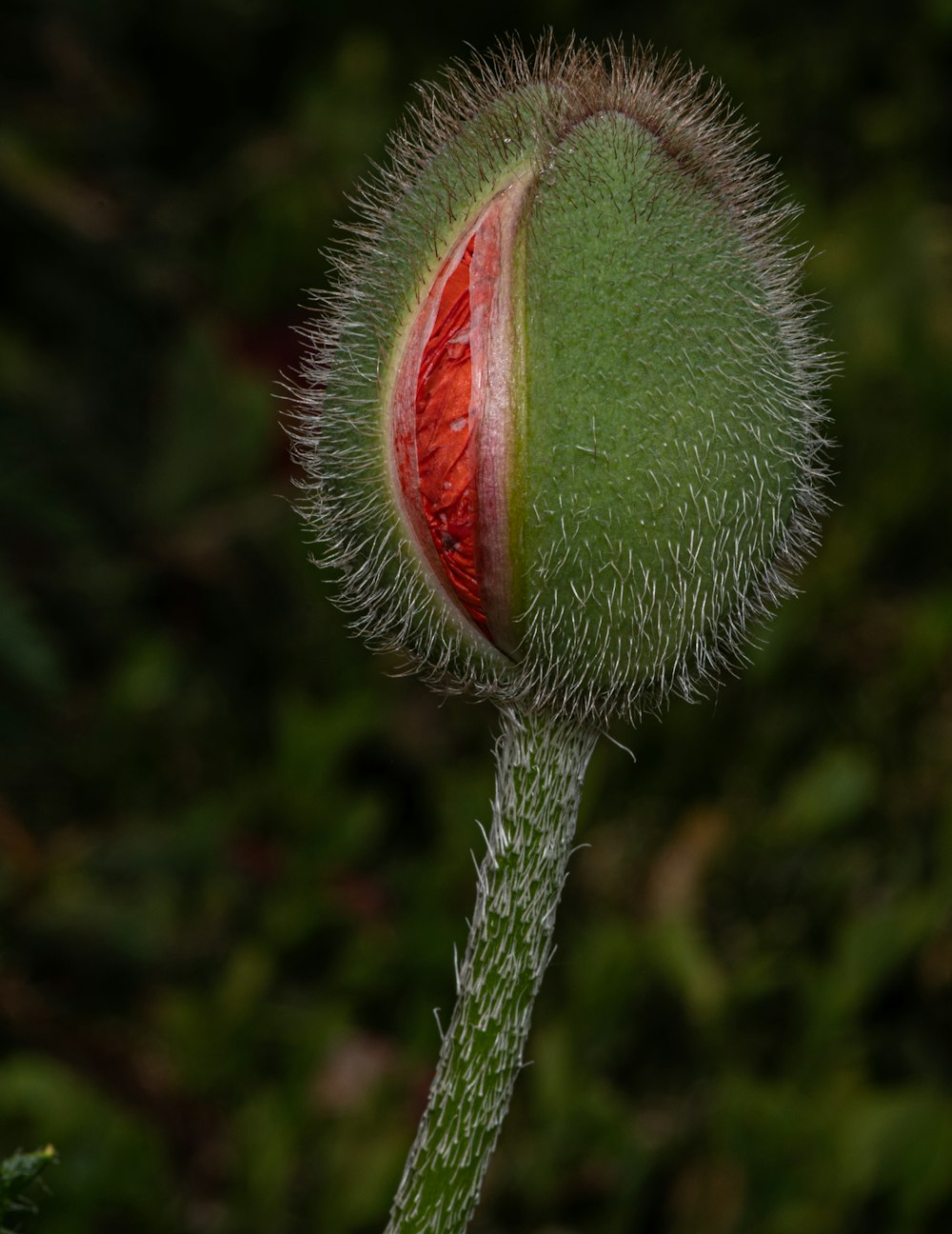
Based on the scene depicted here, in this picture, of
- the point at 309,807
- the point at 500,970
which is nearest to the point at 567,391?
the point at 500,970

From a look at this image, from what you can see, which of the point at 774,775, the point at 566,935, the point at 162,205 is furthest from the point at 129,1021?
the point at 162,205

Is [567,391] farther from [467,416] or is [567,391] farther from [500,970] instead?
[500,970]

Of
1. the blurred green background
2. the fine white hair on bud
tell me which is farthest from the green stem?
the blurred green background

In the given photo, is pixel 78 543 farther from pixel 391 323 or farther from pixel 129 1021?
pixel 391 323

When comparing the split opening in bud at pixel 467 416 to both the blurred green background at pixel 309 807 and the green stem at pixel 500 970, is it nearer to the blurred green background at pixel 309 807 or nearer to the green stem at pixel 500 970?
the green stem at pixel 500 970

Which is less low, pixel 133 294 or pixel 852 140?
pixel 852 140

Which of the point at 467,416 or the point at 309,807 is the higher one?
the point at 309,807
